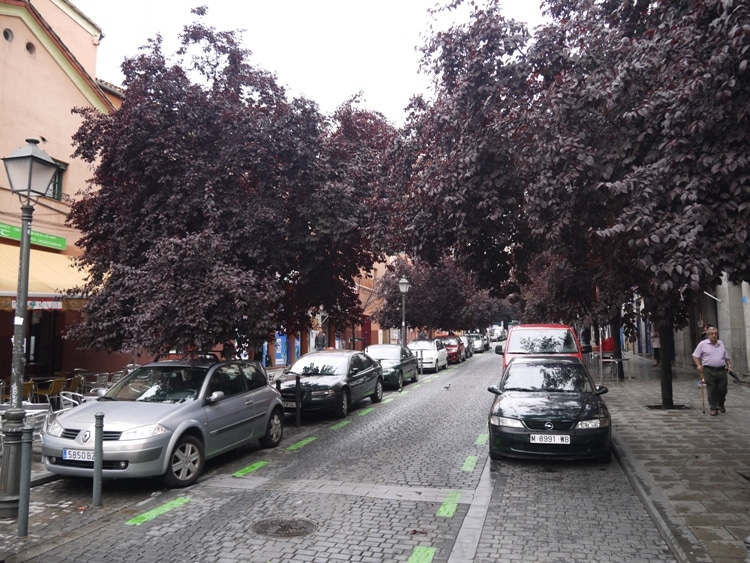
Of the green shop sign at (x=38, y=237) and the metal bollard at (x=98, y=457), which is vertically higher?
the green shop sign at (x=38, y=237)

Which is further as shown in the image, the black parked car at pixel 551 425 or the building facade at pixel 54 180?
the building facade at pixel 54 180

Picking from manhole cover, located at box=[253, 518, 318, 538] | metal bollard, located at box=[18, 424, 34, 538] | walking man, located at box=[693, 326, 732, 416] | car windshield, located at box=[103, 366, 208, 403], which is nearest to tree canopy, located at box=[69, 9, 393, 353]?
car windshield, located at box=[103, 366, 208, 403]

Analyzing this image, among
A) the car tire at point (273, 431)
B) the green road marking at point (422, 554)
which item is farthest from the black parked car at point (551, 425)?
the car tire at point (273, 431)

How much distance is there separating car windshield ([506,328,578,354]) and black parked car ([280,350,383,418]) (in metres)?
3.80

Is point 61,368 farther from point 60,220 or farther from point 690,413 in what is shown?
point 690,413

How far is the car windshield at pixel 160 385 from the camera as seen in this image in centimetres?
796

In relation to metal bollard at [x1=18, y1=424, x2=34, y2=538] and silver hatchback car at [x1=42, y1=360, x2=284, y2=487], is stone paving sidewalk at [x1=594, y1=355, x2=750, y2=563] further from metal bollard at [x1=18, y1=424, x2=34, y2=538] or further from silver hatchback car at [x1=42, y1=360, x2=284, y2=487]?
metal bollard at [x1=18, y1=424, x2=34, y2=538]

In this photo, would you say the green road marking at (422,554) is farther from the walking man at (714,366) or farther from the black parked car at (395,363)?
the black parked car at (395,363)

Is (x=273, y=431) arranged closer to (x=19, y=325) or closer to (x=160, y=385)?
(x=160, y=385)

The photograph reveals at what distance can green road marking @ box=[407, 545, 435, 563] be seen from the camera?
490 cm

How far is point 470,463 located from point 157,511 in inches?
175

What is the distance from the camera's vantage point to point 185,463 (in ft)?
24.1

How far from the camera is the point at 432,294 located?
117 feet

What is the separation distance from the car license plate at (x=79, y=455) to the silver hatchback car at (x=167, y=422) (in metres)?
0.01
